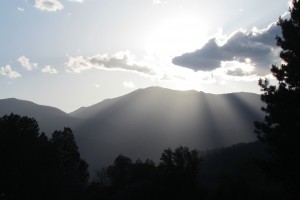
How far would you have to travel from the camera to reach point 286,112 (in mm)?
23094

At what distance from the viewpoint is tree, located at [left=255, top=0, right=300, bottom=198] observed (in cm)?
2228

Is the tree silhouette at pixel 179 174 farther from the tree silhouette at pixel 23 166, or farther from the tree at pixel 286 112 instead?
the tree silhouette at pixel 23 166

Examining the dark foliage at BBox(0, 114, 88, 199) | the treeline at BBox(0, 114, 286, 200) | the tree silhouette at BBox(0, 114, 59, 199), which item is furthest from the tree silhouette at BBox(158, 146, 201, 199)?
the dark foliage at BBox(0, 114, 88, 199)

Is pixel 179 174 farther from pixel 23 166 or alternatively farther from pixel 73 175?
pixel 73 175

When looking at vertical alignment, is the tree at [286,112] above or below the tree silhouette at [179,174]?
above

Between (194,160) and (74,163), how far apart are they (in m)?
41.8

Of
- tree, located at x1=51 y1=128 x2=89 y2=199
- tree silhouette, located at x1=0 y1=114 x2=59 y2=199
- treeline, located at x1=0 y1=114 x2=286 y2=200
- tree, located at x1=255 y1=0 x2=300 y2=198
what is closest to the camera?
tree, located at x1=255 y1=0 x2=300 y2=198

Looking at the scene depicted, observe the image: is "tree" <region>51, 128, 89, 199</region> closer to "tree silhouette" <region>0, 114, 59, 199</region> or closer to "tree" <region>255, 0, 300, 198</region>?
"tree silhouette" <region>0, 114, 59, 199</region>

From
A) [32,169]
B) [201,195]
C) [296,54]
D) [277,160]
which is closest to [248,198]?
[201,195]

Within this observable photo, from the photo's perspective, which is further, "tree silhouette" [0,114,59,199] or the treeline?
"tree silhouette" [0,114,59,199]

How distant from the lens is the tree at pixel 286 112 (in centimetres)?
2228

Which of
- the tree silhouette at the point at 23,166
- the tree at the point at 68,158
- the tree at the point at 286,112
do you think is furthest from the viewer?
the tree at the point at 68,158

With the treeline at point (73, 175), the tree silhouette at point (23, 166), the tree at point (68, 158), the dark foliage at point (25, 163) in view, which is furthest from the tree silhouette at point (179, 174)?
the tree at point (68, 158)

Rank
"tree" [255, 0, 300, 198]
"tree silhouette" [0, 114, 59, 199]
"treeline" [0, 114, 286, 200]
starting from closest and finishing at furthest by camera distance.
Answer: "tree" [255, 0, 300, 198] → "treeline" [0, 114, 286, 200] → "tree silhouette" [0, 114, 59, 199]
